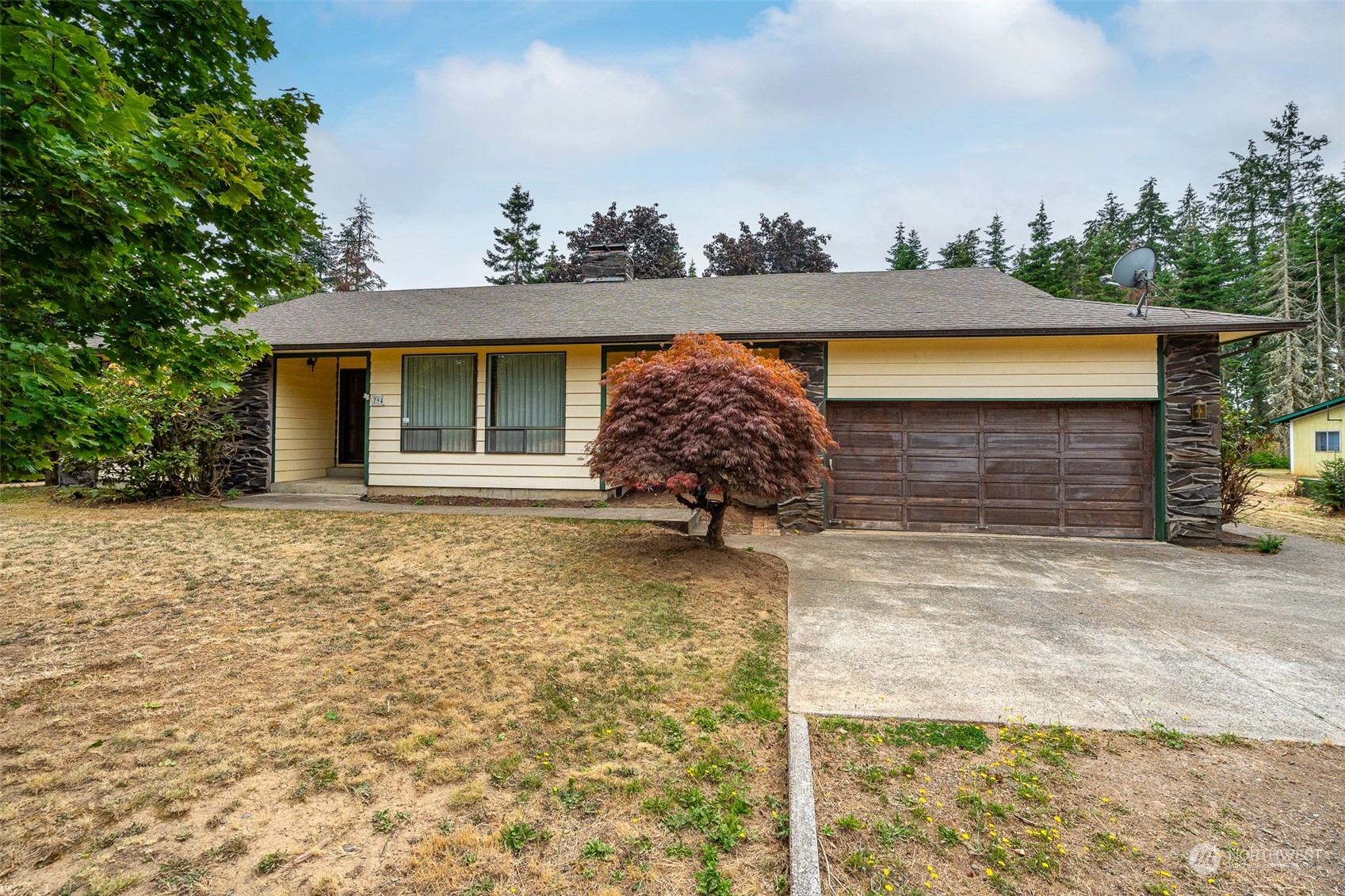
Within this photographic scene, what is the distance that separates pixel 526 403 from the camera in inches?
359

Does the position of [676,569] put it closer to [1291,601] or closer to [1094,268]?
[1291,601]

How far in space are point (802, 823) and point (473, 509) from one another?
7.31m

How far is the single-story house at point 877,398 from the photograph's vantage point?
7.25 meters

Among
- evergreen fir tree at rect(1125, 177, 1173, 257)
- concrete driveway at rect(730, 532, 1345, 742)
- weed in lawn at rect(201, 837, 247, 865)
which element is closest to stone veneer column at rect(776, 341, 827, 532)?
concrete driveway at rect(730, 532, 1345, 742)

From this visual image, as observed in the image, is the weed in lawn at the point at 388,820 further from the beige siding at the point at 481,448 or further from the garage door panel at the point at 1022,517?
the garage door panel at the point at 1022,517

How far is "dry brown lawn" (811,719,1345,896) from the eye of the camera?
1.72 m

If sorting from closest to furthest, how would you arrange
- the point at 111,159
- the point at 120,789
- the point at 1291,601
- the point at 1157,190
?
the point at 120,789 → the point at 111,159 → the point at 1291,601 → the point at 1157,190

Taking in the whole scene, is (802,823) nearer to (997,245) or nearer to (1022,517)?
(1022,517)

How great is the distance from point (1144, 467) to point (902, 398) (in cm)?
323

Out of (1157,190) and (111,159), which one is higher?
(1157,190)

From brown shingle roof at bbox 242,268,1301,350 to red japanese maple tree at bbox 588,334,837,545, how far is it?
263 cm

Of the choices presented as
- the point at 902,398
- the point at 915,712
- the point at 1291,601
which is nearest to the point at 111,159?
the point at 915,712

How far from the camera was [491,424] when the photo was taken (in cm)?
919

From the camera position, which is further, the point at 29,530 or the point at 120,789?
the point at 29,530
